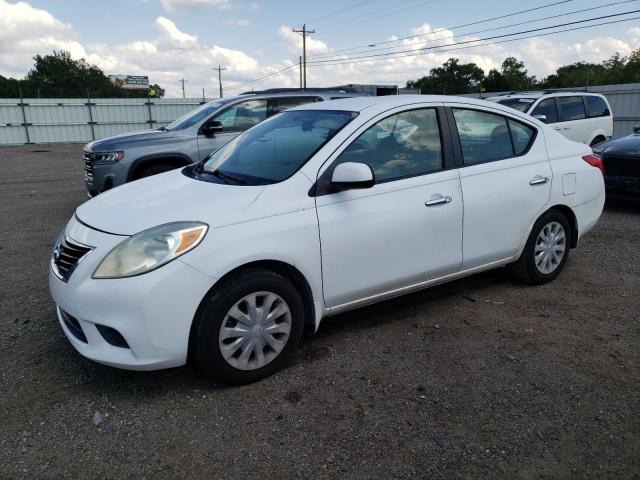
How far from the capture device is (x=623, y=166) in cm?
777

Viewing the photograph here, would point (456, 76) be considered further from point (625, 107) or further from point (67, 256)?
point (67, 256)

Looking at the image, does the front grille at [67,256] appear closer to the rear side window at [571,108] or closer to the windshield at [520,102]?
the windshield at [520,102]

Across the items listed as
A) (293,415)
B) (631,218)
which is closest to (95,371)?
(293,415)

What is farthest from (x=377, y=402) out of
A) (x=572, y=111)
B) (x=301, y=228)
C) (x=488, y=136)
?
(x=572, y=111)

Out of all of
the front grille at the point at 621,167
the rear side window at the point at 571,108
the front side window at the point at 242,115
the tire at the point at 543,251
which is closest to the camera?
the tire at the point at 543,251

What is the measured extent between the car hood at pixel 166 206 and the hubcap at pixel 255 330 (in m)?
0.52

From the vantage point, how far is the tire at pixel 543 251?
453 centimetres

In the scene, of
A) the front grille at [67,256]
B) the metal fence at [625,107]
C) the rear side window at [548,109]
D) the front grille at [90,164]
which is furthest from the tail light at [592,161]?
the metal fence at [625,107]

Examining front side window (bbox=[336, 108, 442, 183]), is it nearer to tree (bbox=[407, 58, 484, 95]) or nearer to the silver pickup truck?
the silver pickup truck

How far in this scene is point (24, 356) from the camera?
3.58 metres

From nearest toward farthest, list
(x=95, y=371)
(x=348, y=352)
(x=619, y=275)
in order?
(x=95, y=371) → (x=348, y=352) → (x=619, y=275)

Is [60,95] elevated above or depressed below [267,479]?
above

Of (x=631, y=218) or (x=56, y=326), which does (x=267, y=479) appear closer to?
(x=56, y=326)

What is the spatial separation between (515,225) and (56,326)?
3715 millimetres
